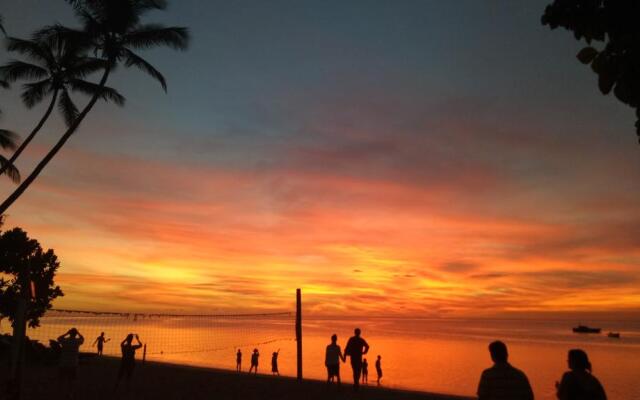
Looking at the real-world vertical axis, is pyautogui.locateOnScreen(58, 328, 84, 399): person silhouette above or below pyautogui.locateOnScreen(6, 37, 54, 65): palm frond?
below

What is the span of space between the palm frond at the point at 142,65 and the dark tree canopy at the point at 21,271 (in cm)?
1271

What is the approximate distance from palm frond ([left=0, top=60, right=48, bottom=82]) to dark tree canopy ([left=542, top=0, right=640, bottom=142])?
21.0 meters

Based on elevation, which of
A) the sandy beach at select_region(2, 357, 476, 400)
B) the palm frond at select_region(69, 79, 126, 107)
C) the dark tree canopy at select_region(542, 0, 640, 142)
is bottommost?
the sandy beach at select_region(2, 357, 476, 400)

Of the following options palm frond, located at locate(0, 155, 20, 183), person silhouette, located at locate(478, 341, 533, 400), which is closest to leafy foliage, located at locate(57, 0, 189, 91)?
palm frond, located at locate(0, 155, 20, 183)

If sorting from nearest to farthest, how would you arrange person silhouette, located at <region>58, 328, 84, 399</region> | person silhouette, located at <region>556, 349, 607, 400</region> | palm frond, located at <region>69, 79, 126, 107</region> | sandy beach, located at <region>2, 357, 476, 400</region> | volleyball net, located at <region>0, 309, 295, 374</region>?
person silhouette, located at <region>556, 349, 607, 400</region> < person silhouette, located at <region>58, 328, 84, 399</region> < sandy beach, located at <region>2, 357, 476, 400</region> < palm frond, located at <region>69, 79, 126, 107</region> < volleyball net, located at <region>0, 309, 295, 374</region>

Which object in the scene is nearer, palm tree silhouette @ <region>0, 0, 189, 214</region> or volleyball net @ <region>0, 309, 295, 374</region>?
palm tree silhouette @ <region>0, 0, 189, 214</region>

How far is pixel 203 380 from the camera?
19047 millimetres

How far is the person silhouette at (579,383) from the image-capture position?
16.8 ft

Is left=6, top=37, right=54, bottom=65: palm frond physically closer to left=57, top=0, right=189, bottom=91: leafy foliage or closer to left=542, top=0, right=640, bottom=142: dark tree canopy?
left=57, top=0, right=189, bottom=91: leafy foliage

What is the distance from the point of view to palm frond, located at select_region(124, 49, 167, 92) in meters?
17.7

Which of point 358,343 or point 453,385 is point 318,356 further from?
point 358,343

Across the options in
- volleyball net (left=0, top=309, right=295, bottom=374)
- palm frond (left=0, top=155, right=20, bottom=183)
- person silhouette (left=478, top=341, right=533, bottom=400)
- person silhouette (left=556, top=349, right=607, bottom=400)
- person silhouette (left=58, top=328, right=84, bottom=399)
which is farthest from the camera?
volleyball net (left=0, top=309, right=295, bottom=374)

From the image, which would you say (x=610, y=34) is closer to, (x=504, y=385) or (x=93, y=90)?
(x=504, y=385)

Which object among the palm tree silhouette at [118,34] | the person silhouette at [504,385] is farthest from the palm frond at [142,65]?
the person silhouette at [504,385]
